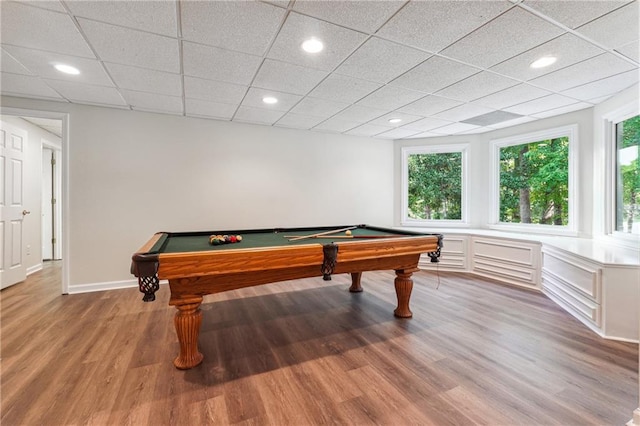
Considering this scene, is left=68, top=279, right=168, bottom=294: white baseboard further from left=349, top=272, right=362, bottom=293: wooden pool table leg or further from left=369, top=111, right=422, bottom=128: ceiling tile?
left=369, top=111, right=422, bottom=128: ceiling tile

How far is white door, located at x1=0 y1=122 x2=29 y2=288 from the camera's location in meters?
3.54

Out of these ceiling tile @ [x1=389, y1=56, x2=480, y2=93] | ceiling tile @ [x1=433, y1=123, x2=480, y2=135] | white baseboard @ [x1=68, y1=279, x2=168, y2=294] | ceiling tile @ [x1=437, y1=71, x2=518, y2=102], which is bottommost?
white baseboard @ [x1=68, y1=279, x2=168, y2=294]

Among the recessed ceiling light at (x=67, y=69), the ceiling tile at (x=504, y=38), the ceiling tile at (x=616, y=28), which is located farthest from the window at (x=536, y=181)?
the recessed ceiling light at (x=67, y=69)

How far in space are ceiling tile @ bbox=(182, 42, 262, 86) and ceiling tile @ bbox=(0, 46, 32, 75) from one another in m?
1.33

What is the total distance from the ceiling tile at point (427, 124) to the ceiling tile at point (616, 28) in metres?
2.04

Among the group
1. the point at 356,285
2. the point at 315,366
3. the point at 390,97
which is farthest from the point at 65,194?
the point at 390,97

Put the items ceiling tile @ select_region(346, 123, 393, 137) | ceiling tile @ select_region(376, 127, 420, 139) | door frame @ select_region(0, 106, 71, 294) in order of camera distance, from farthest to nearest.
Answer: ceiling tile @ select_region(376, 127, 420, 139)
ceiling tile @ select_region(346, 123, 393, 137)
door frame @ select_region(0, 106, 71, 294)

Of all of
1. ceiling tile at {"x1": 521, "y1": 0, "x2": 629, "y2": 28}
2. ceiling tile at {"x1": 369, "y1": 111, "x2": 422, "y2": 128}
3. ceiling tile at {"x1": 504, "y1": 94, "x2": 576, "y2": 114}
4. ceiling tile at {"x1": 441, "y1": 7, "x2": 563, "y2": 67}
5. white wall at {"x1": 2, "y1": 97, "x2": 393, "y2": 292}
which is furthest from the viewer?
ceiling tile at {"x1": 369, "y1": 111, "x2": 422, "y2": 128}

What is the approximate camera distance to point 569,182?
3842 millimetres

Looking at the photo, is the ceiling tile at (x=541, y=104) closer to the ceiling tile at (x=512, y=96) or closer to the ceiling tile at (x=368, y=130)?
the ceiling tile at (x=512, y=96)

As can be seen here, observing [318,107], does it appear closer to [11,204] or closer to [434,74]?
[434,74]

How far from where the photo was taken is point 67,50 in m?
2.16

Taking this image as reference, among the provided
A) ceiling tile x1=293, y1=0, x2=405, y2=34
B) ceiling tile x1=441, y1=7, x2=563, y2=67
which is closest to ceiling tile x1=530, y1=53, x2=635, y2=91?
ceiling tile x1=441, y1=7, x2=563, y2=67

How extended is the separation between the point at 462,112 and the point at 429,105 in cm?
61
